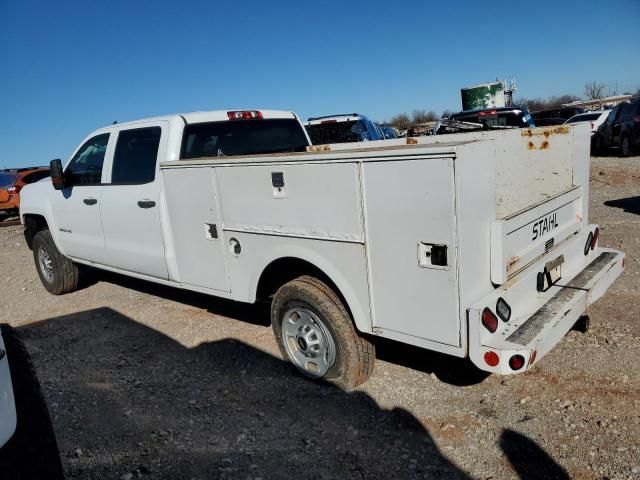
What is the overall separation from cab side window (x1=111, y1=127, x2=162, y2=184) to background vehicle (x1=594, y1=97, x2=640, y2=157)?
1479 cm

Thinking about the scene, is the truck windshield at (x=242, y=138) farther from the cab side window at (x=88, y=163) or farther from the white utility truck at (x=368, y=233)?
the cab side window at (x=88, y=163)

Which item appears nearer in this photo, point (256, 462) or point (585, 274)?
point (256, 462)

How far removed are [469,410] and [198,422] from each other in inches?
71.9

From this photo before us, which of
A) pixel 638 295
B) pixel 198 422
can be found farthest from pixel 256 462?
pixel 638 295

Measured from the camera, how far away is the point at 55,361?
16.1 feet

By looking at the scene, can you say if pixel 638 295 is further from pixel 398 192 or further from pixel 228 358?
pixel 228 358

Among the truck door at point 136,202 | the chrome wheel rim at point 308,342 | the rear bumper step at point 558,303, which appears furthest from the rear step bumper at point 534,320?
the truck door at point 136,202

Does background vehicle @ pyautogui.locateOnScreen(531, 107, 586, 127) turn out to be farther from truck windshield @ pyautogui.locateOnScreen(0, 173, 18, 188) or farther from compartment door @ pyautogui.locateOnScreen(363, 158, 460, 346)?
compartment door @ pyautogui.locateOnScreen(363, 158, 460, 346)

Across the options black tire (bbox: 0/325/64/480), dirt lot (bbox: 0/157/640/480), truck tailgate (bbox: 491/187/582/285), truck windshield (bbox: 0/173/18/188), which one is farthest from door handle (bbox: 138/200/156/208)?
truck windshield (bbox: 0/173/18/188)

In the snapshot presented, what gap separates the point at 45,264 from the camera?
23.8 ft

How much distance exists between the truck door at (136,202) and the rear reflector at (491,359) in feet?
10.2

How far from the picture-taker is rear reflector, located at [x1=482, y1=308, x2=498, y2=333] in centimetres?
291

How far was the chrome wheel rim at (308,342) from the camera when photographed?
3743 mm

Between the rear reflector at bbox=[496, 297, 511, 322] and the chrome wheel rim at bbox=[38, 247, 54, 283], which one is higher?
the rear reflector at bbox=[496, 297, 511, 322]
